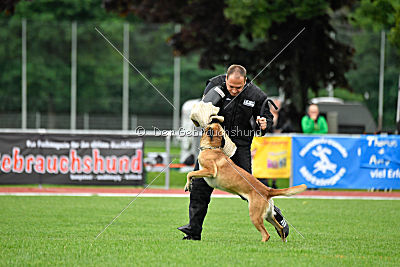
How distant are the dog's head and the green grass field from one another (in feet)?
3.54

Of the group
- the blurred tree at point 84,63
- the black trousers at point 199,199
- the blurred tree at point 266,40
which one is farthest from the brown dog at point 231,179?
the blurred tree at point 84,63

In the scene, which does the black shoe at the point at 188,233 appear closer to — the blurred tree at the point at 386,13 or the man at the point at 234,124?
the man at the point at 234,124

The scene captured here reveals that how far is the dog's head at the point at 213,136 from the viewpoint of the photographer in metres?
7.39

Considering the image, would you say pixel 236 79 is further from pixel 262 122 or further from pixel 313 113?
pixel 313 113

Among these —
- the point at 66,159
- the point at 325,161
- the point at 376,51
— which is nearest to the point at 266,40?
A: the point at 325,161

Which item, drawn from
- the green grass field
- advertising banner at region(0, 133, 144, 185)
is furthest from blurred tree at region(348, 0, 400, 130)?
advertising banner at region(0, 133, 144, 185)

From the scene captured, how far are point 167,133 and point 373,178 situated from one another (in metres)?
4.73

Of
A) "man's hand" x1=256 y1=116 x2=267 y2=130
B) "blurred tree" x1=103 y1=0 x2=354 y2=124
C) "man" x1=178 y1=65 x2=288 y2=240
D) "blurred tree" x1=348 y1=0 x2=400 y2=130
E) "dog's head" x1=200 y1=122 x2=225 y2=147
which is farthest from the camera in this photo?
"blurred tree" x1=103 y1=0 x2=354 y2=124

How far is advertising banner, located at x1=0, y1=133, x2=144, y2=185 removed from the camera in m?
15.1

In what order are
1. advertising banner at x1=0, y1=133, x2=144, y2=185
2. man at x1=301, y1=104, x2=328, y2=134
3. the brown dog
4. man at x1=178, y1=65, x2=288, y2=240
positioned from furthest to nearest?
man at x1=301, y1=104, x2=328, y2=134, advertising banner at x1=0, y1=133, x2=144, y2=185, man at x1=178, y1=65, x2=288, y2=240, the brown dog

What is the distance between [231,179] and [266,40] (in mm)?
15486

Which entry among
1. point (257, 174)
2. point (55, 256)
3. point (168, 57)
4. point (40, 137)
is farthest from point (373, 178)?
point (168, 57)

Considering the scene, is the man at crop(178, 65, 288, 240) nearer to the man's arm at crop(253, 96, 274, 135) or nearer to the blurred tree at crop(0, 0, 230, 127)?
the man's arm at crop(253, 96, 274, 135)

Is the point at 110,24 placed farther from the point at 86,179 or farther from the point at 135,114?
the point at 86,179
